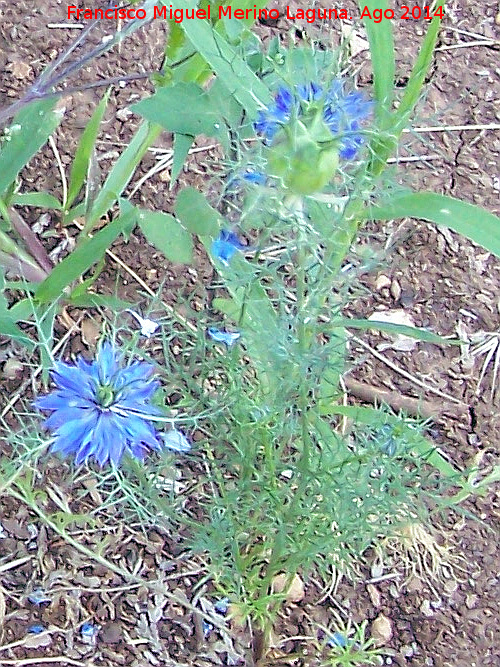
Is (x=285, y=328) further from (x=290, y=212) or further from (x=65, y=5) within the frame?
(x=65, y=5)

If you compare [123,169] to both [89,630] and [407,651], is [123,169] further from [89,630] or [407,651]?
[407,651]

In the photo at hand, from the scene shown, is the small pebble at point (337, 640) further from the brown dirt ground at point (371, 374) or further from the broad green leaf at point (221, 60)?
the broad green leaf at point (221, 60)

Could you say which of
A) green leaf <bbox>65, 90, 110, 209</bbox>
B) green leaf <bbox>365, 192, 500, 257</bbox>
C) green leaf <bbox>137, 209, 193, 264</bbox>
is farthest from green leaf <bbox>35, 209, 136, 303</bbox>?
green leaf <bbox>365, 192, 500, 257</bbox>

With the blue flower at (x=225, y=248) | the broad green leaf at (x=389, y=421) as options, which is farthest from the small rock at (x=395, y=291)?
the blue flower at (x=225, y=248)

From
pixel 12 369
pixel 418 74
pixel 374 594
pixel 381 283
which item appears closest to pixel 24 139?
pixel 12 369

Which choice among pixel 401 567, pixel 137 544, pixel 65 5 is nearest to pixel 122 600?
pixel 137 544

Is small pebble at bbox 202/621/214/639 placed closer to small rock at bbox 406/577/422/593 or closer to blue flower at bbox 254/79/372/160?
small rock at bbox 406/577/422/593
